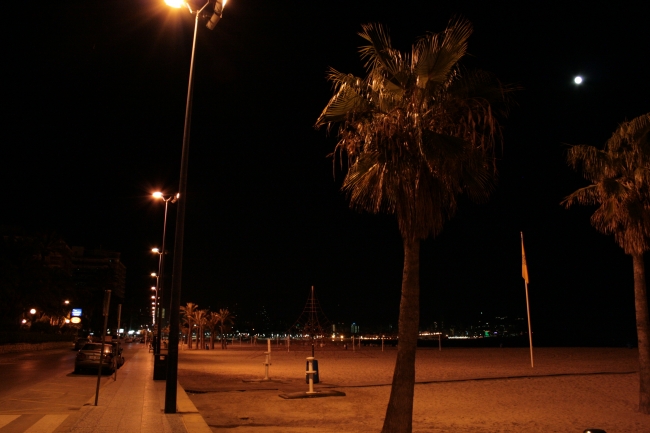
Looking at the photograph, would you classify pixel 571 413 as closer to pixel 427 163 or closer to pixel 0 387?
pixel 427 163

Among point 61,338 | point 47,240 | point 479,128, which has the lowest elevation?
point 61,338

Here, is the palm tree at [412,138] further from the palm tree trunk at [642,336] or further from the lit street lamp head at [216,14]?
the palm tree trunk at [642,336]

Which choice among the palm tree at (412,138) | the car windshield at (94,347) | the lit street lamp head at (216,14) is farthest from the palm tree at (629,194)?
the car windshield at (94,347)

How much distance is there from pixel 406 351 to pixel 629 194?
352 inches

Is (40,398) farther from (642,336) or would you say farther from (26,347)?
(26,347)

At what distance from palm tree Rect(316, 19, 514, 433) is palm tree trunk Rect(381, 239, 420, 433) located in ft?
0.05

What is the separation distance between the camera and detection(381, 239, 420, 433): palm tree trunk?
8.33 metres

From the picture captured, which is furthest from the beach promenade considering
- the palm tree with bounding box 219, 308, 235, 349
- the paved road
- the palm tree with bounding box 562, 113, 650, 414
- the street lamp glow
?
the palm tree with bounding box 219, 308, 235, 349

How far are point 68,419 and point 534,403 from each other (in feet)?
37.0

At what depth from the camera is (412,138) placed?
8914 millimetres

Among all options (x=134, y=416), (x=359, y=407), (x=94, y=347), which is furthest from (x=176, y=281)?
(x=94, y=347)

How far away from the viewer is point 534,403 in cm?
1496

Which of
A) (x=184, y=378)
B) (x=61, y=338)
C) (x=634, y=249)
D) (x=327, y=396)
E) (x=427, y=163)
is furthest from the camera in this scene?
(x=61, y=338)

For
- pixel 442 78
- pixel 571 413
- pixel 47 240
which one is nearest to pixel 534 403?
pixel 571 413
